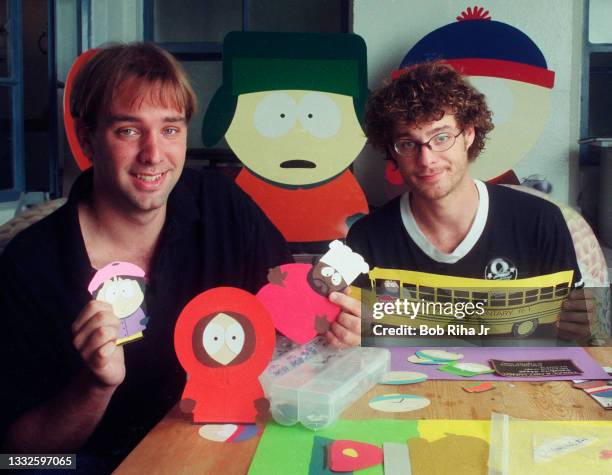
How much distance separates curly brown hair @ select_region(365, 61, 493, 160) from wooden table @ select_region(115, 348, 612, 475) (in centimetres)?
40

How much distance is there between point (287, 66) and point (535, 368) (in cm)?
66

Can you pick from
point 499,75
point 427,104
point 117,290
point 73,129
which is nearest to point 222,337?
point 117,290

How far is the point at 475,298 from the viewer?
87 centimetres

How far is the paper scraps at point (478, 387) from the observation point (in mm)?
639

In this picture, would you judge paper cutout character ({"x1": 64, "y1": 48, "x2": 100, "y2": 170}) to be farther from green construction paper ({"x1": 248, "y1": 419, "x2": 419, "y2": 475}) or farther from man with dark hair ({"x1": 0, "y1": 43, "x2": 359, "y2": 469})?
green construction paper ({"x1": 248, "y1": 419, "x2": 419, "y2": 475})

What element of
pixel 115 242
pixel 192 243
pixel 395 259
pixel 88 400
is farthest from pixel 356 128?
pixel 88 400

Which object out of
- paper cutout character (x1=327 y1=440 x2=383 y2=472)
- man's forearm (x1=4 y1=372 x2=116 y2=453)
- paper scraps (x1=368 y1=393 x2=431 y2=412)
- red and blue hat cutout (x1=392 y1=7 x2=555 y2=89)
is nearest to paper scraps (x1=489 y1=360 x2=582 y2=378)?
paper scraps (x1=368 y1=393 x2=431 y2=412)


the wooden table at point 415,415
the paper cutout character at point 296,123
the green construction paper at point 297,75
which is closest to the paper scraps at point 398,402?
the wooden table at point 415,415

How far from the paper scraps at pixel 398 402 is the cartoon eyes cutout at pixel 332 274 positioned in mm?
125

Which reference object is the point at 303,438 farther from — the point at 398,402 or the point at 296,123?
the point at 296,123

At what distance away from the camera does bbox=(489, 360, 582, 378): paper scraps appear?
2.24 ft

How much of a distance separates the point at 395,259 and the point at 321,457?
48 cm

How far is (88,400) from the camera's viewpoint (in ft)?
2.22

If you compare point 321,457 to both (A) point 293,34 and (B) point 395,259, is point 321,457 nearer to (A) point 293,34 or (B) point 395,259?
A: (B) point 395,259
